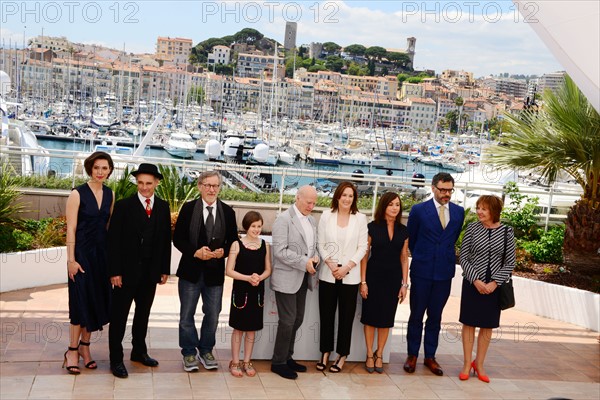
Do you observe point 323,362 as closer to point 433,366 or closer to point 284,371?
point 284,371

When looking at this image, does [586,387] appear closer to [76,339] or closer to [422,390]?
[422,390]

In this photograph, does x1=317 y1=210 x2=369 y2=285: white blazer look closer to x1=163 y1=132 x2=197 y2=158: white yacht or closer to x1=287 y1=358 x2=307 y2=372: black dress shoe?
x1=287 y1=358 x2=307 y2=372: black dress shoe

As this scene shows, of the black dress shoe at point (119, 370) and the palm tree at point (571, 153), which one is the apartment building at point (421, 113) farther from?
the black dress shoe at point (119, 370)

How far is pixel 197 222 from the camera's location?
19.3 feet

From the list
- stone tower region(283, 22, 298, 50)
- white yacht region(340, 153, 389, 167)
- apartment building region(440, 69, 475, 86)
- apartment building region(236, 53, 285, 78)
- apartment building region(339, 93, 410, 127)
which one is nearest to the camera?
white yacht region(340, 153, 389, 167)

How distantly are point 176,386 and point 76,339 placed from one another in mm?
844

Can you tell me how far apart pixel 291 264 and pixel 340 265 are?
1.42 feet

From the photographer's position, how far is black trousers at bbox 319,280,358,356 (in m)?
6.18

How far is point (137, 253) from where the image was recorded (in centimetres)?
566

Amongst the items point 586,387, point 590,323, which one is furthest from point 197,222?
point 590,323

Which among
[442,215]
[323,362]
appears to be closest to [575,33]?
[442,215]

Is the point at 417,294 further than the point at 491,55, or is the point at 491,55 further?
the point at 491,55

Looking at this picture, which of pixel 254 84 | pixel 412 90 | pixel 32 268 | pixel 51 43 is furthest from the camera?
pixel 51 43

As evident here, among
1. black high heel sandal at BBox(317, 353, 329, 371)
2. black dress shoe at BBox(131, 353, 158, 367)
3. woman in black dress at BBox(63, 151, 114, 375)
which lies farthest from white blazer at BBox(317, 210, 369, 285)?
woman in black dress at BBox(63, 151, 114, 375)
